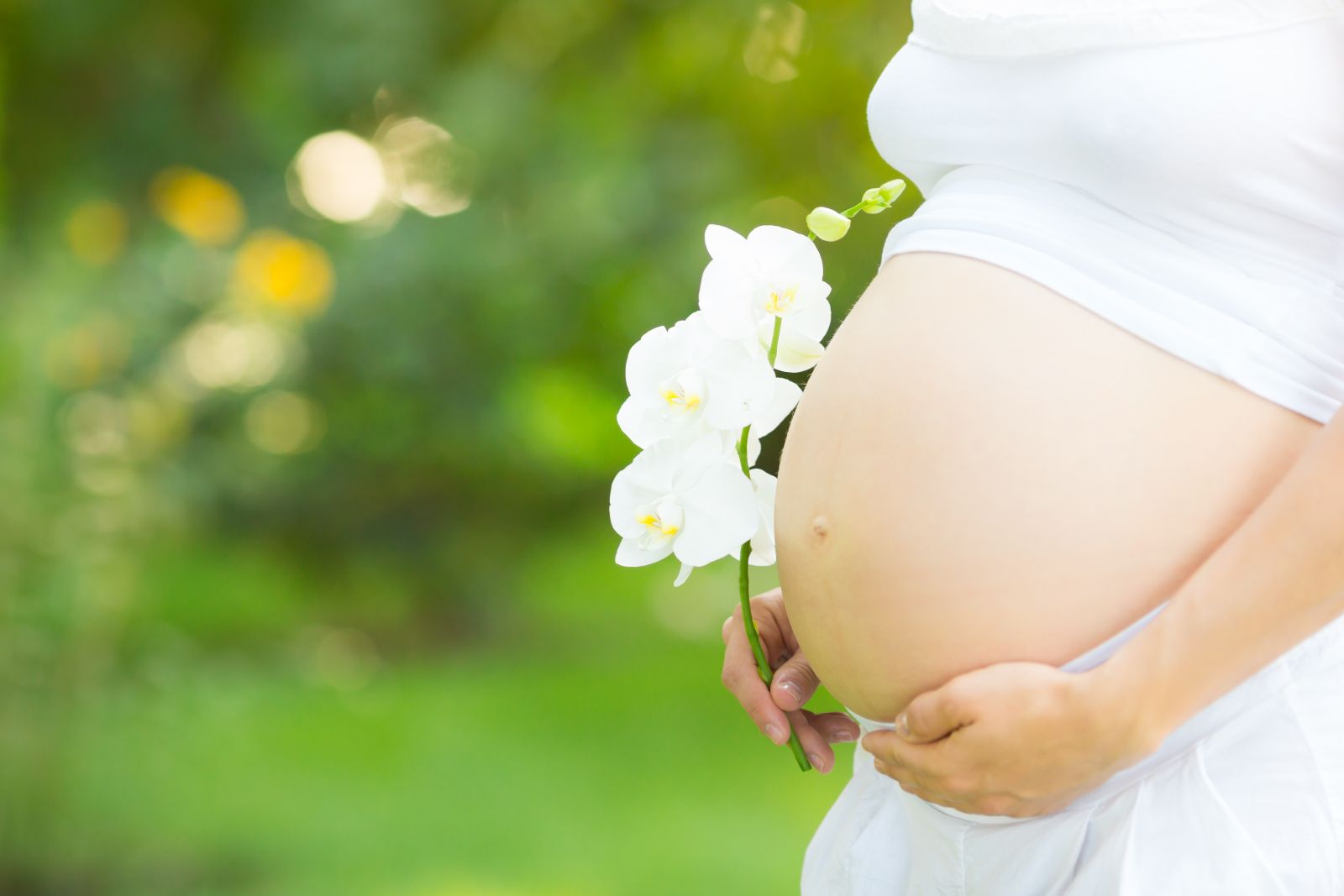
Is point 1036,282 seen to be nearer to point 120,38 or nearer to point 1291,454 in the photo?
point 1291,454

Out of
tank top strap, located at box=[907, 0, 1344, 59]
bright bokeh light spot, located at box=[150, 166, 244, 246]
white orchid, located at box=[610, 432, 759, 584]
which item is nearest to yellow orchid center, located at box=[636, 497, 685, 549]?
white orchid, located at box=[610, 432, 759, 584]

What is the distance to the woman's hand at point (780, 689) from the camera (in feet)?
3.82

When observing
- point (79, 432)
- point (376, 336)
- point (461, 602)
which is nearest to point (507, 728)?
point (461, 602)

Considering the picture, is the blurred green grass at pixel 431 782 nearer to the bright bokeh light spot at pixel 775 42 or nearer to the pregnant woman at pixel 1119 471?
the bright bokeh light spot at pixel 775 42

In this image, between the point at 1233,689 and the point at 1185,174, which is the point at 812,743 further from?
the point at 1185,174

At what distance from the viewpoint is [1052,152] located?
0.98 meters

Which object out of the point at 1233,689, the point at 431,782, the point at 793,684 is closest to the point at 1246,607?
the point at 1233,689

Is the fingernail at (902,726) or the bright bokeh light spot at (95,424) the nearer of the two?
the fingernail at (902,726)

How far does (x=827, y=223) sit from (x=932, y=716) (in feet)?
1.41

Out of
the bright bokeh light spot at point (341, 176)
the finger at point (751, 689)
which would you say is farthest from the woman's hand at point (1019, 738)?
the bright bokeh light spot at point (341, 176)

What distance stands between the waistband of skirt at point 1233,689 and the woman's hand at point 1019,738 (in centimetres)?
3

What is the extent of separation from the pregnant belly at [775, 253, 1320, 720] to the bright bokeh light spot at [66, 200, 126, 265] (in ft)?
11.0

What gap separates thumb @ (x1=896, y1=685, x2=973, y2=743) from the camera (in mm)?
915

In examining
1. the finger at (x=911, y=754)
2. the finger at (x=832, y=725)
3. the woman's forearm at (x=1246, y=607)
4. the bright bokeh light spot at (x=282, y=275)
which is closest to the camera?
the woman's forearm at (x=1246, y=607)
